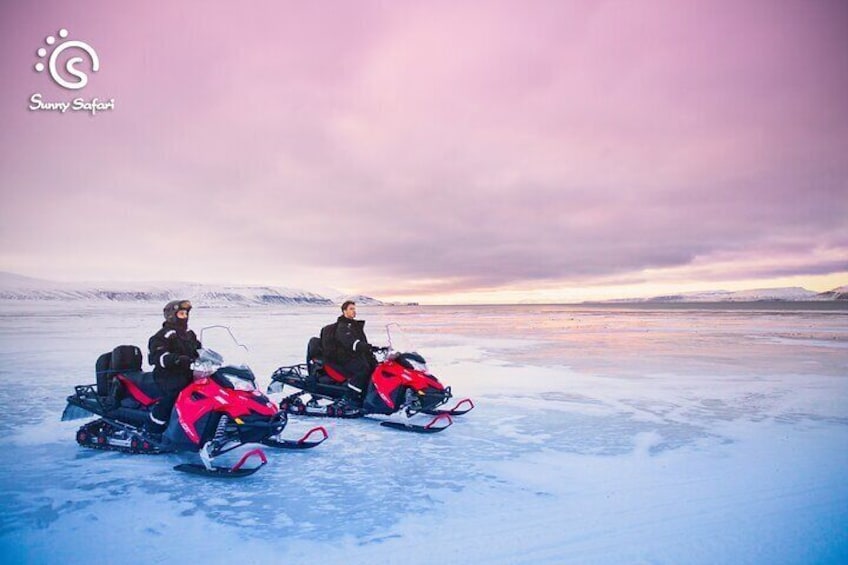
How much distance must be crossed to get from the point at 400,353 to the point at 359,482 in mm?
2668

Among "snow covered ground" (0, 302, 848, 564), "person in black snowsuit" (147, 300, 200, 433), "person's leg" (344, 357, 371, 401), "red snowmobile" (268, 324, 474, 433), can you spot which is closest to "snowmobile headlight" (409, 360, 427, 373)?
"red snowmobile" (268, 324, 474, 433)

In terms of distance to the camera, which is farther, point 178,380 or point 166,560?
point 178,380

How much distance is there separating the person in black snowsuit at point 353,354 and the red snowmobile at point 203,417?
1.59 meters

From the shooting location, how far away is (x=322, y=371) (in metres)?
7.08

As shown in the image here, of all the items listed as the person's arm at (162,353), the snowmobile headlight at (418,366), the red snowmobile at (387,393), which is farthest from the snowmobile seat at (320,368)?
the person's arm at (162,353)

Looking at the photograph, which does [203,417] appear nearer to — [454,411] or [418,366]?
[418,366]

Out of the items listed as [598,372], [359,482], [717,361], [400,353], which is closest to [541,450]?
[359,482]

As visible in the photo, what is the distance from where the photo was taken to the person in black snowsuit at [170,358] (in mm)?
4602

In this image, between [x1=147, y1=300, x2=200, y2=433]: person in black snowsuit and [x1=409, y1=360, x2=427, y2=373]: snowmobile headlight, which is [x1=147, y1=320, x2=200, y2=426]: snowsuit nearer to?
[x1=147, y1=300, x2=200, y2=433]: person in black snowsuit

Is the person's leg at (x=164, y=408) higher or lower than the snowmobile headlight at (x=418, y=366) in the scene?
lower

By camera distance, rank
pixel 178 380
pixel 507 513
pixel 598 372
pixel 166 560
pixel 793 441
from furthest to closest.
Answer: pixel 598 372 < pixel 793 441 < pixel 178 380 < pixel 507 513 < pixel 166 560

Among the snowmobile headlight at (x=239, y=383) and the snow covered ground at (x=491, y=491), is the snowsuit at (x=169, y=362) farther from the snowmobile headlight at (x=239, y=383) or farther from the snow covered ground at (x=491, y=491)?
the snow covered ground at (x=491, y=491)

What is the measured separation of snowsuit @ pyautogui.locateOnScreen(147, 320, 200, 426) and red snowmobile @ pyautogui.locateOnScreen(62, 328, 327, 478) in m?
0.15

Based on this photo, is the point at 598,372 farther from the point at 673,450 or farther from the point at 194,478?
the point at 194,478
